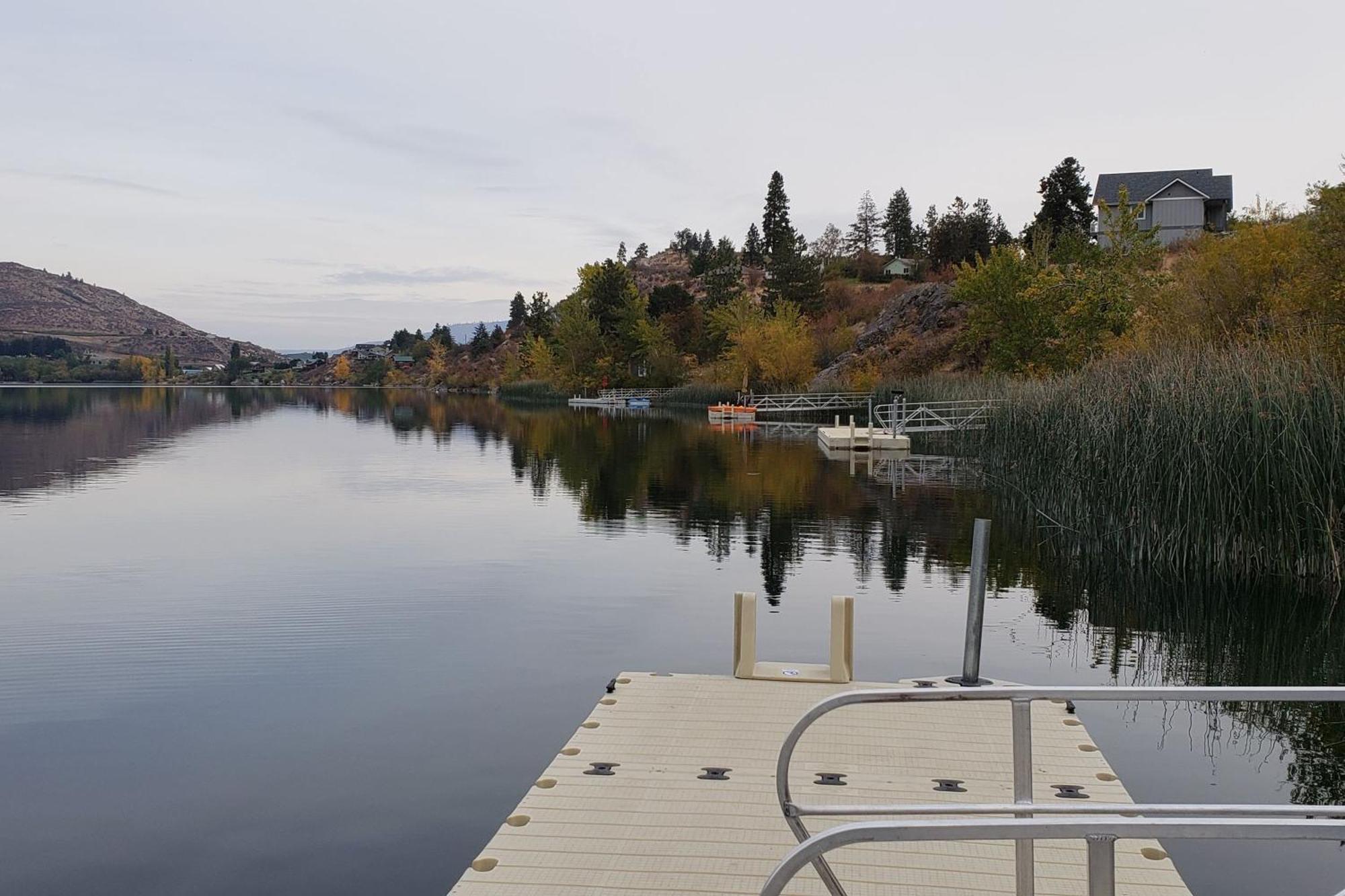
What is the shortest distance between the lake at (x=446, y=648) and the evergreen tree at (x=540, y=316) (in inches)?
3806

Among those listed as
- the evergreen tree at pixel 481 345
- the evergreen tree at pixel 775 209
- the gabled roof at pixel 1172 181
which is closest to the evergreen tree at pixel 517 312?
the evergreen tree at pixel 481 345

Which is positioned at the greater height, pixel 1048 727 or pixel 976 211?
pixel 976 211

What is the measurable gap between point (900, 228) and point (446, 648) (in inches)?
4424

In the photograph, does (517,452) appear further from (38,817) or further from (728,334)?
(728,334)

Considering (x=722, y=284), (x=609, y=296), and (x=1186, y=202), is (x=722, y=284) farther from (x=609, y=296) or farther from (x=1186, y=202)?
(x=1186, y=202)

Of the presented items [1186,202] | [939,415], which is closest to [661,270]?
[1186,202]

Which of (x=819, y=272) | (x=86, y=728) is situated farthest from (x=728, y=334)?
(x=86, y=728)

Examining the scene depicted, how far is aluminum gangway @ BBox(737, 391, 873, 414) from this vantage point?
52969 millimetres

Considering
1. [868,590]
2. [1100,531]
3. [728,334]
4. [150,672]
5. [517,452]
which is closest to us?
[150,672]

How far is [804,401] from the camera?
57.7 metres

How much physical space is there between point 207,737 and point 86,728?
1.02m

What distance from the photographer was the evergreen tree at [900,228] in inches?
4471

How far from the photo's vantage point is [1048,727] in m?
7.12

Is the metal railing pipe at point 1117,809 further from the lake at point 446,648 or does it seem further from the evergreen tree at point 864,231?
the evergreen tree at point 864,231
